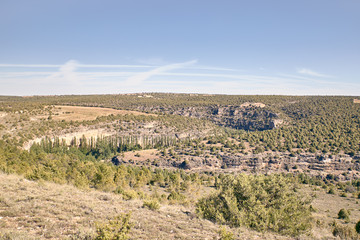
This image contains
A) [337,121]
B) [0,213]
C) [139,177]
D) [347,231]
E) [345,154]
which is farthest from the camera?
[337,121]

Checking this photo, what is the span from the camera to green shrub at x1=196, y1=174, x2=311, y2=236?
46.0ft

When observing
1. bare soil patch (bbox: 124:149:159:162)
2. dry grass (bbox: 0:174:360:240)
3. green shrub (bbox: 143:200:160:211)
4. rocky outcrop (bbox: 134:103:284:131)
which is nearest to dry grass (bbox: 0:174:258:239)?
dry grass (bbox: 0:174:360:240)

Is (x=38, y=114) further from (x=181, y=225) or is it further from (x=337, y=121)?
(x=337, y=121)

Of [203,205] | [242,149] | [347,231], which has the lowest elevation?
[242,149]

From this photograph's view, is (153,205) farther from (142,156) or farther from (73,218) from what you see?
(142,156)

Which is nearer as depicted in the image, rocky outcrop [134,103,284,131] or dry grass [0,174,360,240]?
dry grass [0,174,360,240]

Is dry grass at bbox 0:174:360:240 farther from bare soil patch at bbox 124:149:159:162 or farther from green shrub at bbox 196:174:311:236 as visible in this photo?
bare soil patch at bbox 124:149:159:162

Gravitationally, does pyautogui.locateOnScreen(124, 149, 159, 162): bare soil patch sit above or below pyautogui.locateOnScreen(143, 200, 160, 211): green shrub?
below

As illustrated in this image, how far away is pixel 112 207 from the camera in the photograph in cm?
1418

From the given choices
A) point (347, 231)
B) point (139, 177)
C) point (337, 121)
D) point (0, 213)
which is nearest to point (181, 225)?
point (0, 213)

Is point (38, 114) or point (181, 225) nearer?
point (181, 225)

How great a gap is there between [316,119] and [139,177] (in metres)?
107

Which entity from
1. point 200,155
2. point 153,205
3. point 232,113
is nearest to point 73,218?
point 153,205

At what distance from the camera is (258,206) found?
14734mm
